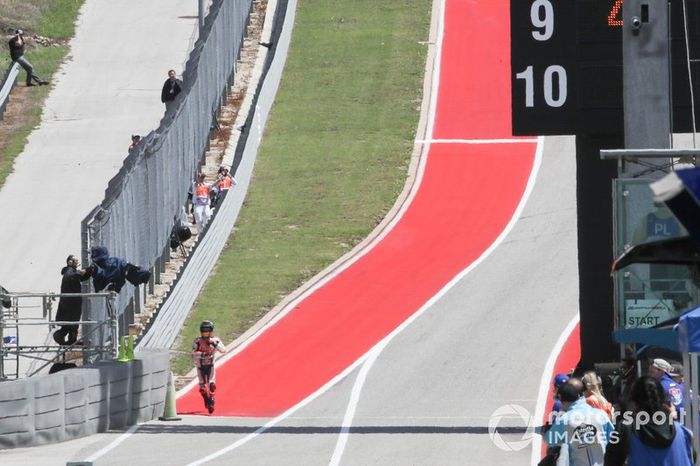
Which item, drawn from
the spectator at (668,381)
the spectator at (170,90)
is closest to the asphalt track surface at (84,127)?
the spectator at (170,90)

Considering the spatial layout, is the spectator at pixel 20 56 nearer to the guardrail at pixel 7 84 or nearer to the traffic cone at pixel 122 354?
the guardrail at pixel 7 84

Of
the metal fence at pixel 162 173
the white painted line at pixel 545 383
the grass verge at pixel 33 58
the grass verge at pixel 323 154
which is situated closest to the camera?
the white painted line at pixel 545 383

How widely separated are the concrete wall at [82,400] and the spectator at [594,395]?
8.71 meters

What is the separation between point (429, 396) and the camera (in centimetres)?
2408

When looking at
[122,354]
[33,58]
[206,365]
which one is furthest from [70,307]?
[33,58]

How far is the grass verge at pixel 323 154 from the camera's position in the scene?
1258 inches

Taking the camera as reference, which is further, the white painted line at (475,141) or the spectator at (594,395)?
the white painted line at (475,141)

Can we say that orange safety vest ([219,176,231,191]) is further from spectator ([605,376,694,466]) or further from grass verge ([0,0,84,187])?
spectator ([605,376,694,466])

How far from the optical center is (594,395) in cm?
1237

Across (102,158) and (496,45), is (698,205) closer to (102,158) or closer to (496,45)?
(102,158)

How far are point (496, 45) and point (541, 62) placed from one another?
32133 mm

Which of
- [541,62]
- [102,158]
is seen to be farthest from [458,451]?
[102,158]

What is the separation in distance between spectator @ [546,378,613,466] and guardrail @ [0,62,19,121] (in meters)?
33.8

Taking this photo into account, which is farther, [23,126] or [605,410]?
[23,126]
